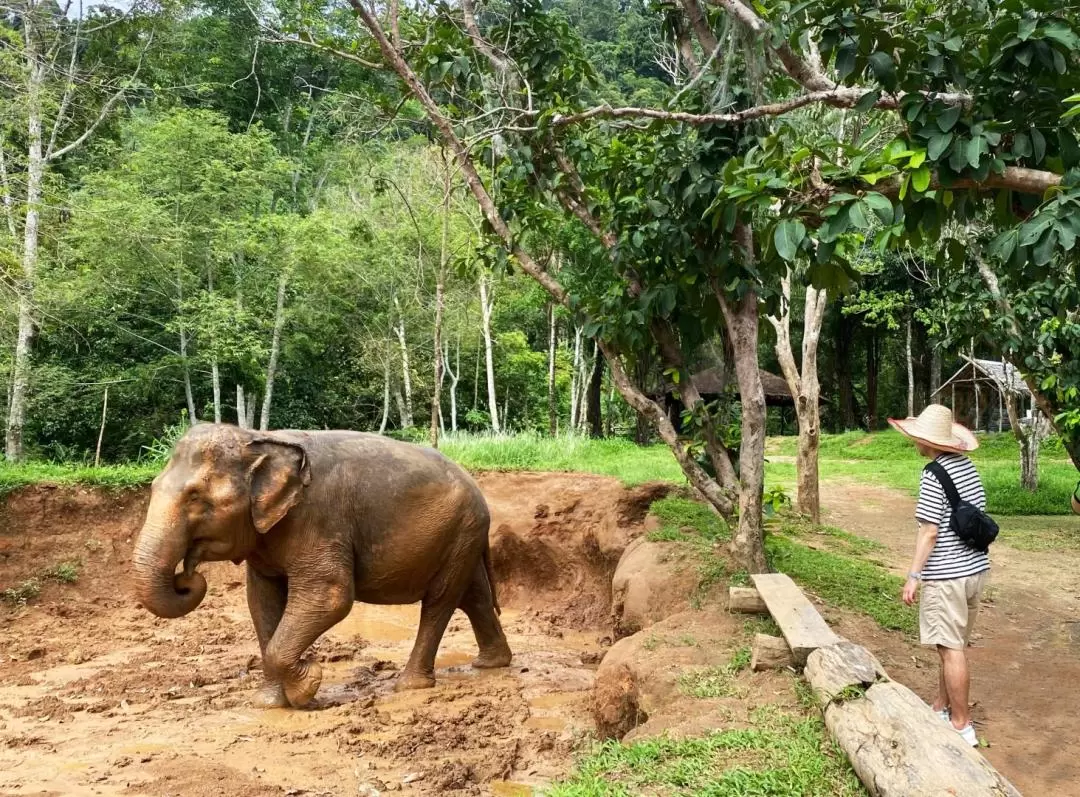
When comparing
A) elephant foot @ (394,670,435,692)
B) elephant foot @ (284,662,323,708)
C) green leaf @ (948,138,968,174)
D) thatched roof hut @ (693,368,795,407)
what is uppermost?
green leaf @ (948,138,968,174)

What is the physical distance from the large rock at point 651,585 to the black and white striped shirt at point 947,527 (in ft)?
7.72

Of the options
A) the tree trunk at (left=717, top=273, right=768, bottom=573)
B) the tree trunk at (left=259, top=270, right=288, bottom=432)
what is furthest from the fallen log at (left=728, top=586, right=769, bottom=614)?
the tree trunk at (left=259, top=270, right=288, bottom=432)

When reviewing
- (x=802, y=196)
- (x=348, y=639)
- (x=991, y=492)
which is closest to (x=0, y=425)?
(x=348, y=639)

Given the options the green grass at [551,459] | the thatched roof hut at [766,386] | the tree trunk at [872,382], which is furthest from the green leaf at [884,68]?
the tree trunk at [872,382]

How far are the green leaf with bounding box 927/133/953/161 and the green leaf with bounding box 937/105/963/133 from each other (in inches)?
1.4

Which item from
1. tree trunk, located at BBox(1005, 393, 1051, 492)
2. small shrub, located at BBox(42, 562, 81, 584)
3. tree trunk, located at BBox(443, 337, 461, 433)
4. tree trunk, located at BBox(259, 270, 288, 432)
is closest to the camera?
small shrub, located at BBox(42, 562, 81, 584)

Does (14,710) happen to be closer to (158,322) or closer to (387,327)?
(158,322)

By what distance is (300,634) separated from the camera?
577 cm

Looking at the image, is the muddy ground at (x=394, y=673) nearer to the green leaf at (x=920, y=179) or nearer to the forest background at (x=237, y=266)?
the forest background at (x=237, y=266)

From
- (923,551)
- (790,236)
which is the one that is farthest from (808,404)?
(790,236)

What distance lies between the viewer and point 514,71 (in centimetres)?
778

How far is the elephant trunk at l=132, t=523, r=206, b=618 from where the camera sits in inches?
203

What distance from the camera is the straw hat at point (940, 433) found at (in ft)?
14.9

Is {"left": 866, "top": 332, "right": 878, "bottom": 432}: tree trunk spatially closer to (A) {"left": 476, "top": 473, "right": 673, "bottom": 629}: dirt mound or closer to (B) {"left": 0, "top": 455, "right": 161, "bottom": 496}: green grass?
(A) {"left": 476, "top": 473, "right": 673, "bottom": 629}: dirt mound
